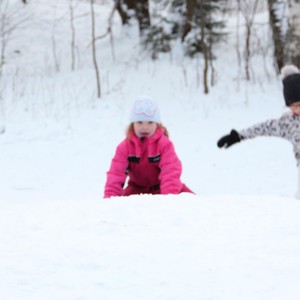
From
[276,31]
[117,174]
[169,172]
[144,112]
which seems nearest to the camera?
[169,172]

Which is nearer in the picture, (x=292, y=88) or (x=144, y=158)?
(x=144, y=158)

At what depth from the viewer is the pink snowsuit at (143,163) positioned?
4.22 meters

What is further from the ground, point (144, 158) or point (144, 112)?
point (144, 112)

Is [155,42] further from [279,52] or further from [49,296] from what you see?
[49,296]

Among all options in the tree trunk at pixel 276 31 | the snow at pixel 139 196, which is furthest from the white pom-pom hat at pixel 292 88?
the tree trunk at pixel 276 31

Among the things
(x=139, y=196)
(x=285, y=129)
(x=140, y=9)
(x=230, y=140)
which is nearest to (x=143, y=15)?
(x=140, y=9)

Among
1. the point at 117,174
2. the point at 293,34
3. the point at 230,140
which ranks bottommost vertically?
the point at 117,174

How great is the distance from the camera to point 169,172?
4.13m

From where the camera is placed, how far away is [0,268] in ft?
6.29

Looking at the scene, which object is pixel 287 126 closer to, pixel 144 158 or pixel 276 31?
pixel 144 158

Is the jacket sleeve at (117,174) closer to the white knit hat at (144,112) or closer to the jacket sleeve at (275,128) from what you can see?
the white knit hat at (144,112)

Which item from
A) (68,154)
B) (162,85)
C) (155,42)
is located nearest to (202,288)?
(68,154)

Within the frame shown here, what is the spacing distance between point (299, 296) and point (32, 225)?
1.26 m

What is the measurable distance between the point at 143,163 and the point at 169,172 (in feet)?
0.92
